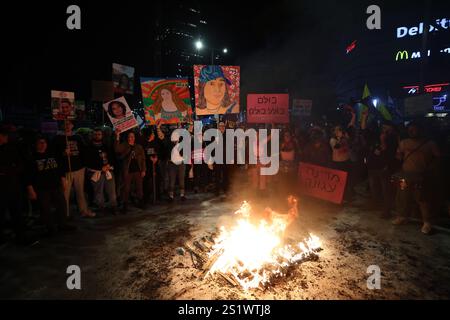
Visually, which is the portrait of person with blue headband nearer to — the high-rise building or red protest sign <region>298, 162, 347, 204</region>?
red protest sign <region>298, 162, 347, 204</region>

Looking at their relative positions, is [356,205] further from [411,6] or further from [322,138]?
[411,6]

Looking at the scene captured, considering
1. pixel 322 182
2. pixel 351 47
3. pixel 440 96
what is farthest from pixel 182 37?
pixel 322 182

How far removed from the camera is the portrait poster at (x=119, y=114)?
7586 mm

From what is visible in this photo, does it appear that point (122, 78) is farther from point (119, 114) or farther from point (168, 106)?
point (119, 114)

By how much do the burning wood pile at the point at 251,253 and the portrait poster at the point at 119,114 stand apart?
4.10m

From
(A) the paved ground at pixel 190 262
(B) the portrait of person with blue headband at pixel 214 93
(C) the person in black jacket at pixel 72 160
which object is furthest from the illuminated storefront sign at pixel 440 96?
(C) the person in black jacket at pixel 72 160

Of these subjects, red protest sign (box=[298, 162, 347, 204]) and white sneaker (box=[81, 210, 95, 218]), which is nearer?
white sneaker (box=[81, 210, 95, 218])

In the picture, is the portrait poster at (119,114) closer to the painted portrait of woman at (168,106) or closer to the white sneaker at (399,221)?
the painted portrait of woman at (168,106)

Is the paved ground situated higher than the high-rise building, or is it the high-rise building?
the high-rise building

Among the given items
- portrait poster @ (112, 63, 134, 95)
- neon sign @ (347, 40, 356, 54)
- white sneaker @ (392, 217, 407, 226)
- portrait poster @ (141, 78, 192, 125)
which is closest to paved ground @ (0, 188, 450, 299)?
white sneaker @ (392, 217, 407, 226)

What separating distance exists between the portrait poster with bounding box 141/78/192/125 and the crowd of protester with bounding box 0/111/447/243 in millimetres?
480

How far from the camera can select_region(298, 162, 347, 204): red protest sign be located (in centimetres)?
761
